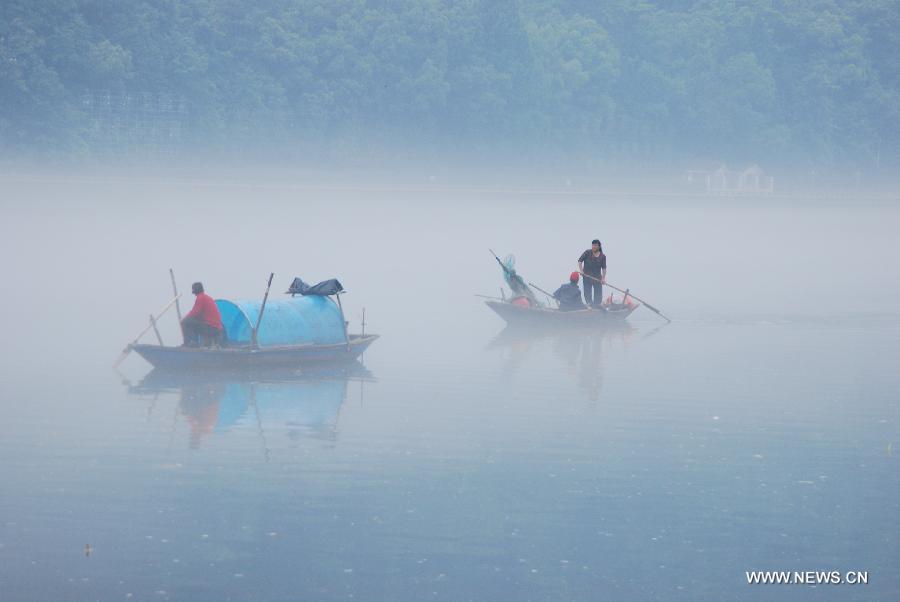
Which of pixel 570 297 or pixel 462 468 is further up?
pixel 570 297

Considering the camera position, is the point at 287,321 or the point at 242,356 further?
the point at 287,321

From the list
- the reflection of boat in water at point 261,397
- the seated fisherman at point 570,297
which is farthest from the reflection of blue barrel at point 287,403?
the seated fisherman at point 570,297

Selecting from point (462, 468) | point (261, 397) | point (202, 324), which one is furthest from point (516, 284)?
point (462, 468)

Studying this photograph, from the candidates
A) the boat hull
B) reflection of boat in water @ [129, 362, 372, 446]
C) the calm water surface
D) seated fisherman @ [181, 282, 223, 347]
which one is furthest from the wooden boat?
seated fisherman @ [181, 282, 223, 347]

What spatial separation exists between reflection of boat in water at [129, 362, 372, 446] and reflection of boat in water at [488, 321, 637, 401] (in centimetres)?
338

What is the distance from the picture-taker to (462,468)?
1591 centimetres

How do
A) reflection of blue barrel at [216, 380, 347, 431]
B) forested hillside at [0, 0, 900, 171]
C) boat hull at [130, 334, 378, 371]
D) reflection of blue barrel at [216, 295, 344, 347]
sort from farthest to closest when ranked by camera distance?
forested hillside at [0, 0, 900, 171] < reflection of blue barrel at [216, 295, 344, 347] < boat hull at [130, 334, 378, 371] < reflection of blue barrel at [216, 380, 347, 431]

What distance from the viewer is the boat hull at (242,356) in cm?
2083

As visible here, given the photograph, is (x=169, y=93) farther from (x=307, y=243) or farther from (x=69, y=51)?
(x=307, y=243)

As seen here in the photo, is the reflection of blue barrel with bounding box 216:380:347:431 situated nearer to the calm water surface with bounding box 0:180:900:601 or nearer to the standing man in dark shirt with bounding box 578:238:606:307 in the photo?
the calm water surface with bounding box 0:180:900:601

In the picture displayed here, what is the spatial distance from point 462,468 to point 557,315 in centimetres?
1250

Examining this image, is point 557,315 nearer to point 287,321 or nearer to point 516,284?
point 516,284

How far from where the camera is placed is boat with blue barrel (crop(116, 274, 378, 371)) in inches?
826

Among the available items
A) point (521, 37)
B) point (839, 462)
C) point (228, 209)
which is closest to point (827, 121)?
point (521, 37)
